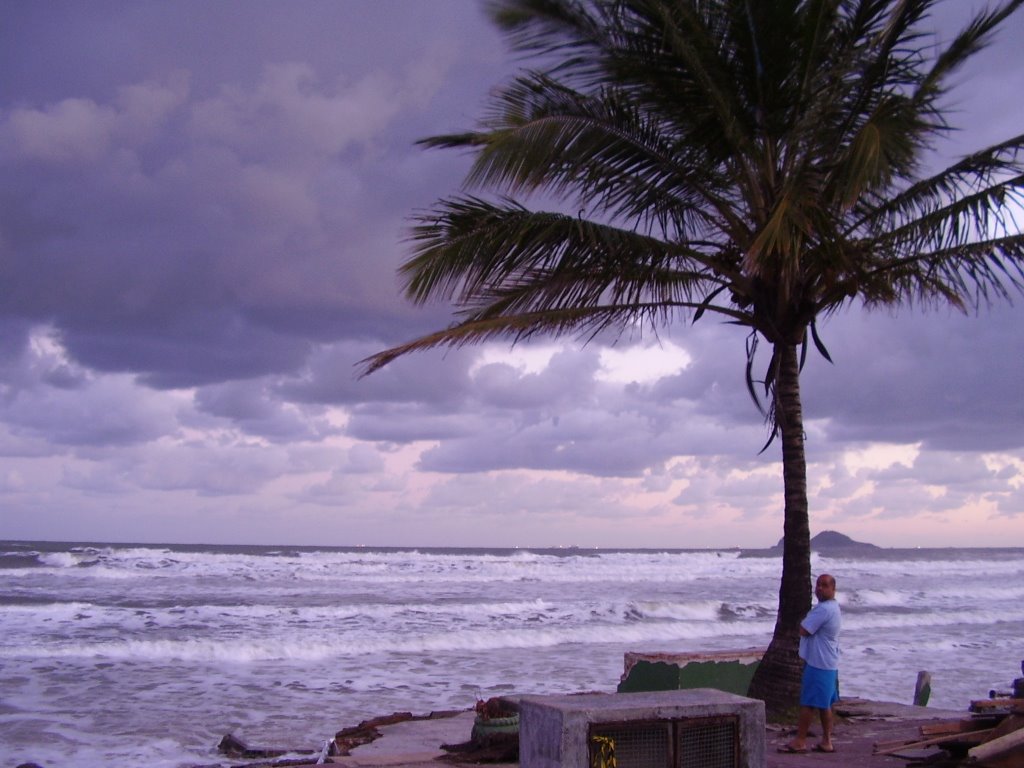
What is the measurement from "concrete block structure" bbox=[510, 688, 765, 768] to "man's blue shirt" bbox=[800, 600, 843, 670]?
276 centimetres

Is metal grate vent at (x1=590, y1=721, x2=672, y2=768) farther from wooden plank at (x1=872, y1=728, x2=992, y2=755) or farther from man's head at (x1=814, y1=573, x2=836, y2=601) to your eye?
man's head at (x1=814, y1=573, x2=836, y2=601)

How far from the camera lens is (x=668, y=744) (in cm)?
484

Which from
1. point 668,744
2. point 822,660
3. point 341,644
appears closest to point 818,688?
point 822,660

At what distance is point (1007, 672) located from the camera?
17141 millimetres

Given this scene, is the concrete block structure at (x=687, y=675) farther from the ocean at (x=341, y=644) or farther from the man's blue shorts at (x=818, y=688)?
the ocean at (x=341, y=644)

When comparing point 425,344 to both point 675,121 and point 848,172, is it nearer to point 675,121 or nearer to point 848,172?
point 675,121

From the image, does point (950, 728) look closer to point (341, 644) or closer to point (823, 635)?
point (823, 635)

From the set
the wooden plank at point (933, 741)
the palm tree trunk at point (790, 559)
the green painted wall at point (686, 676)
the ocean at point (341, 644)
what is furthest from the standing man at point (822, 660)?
the ocean at point (341, 644)

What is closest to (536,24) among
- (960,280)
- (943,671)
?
(960,280)

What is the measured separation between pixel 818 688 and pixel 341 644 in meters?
13.5

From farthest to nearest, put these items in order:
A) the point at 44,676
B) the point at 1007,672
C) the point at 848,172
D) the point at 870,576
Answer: the point at 870,576
the point at 1007,672
the point at 44,676
the point at 848,172

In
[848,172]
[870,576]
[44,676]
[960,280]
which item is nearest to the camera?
[848,172]

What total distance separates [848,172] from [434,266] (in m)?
3.77

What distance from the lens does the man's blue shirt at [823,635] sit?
25.3ft
